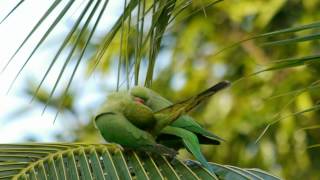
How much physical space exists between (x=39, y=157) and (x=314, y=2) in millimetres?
5446

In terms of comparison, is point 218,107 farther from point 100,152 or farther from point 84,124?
point 100,152

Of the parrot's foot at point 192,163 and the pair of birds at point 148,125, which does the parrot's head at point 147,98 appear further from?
the parrot's foot at point 192,163

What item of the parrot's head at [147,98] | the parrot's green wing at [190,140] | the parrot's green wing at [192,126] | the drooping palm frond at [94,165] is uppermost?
the parrot's head at [147,98]

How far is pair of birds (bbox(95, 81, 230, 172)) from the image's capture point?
4.99 ft

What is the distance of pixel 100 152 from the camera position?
156 centimetres

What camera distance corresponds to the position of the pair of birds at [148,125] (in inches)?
59.9

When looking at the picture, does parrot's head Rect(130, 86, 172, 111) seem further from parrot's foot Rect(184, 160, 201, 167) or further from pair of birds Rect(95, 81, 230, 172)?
parrot's foot Rect(184, 160, 201, 167)

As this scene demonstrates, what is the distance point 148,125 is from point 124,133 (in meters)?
0.05

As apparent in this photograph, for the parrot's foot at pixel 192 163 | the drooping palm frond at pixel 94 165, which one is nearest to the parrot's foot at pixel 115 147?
the drooping palm frond at pixel 94 165

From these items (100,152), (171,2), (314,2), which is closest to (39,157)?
(100,152)

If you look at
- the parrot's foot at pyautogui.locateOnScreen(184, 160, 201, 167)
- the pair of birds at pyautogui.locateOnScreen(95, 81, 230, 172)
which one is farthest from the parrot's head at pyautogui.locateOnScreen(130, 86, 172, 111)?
the parrot's foot at pyautogui.locateOnScreen(184, 160, 201, 167)

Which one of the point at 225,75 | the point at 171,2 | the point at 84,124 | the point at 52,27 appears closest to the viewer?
the point at 52,27

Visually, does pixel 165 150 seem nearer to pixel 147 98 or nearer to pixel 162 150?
pixel 162 150

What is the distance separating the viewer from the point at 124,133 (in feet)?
5.11
